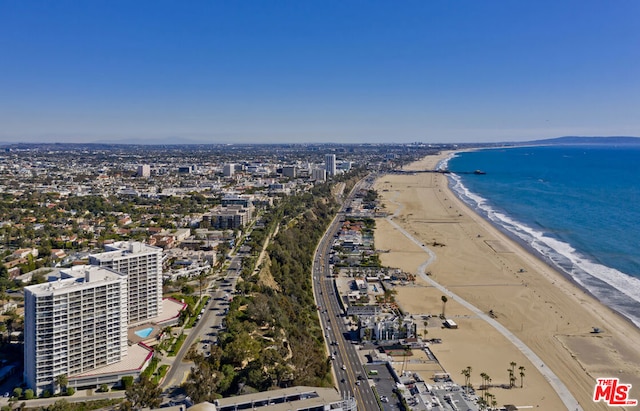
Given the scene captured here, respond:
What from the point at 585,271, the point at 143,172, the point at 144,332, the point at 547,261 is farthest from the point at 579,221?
the point at 143,172

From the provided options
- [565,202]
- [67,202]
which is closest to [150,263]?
[67,202]

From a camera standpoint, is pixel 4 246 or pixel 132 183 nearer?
pixel 4 246

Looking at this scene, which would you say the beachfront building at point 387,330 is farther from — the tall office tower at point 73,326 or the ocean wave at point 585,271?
the ocean wave at point 585,271

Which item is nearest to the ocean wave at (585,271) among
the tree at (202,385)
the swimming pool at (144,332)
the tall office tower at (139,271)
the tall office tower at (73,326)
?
the tree at (202,385)

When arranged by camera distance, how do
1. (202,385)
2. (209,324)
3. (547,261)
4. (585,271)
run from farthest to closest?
(547,261) < (585,271) < (209,324) < (202,385)

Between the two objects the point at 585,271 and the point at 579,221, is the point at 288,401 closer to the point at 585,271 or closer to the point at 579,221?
the point at 585,271

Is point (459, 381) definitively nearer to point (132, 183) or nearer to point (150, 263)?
point (150, 263)
